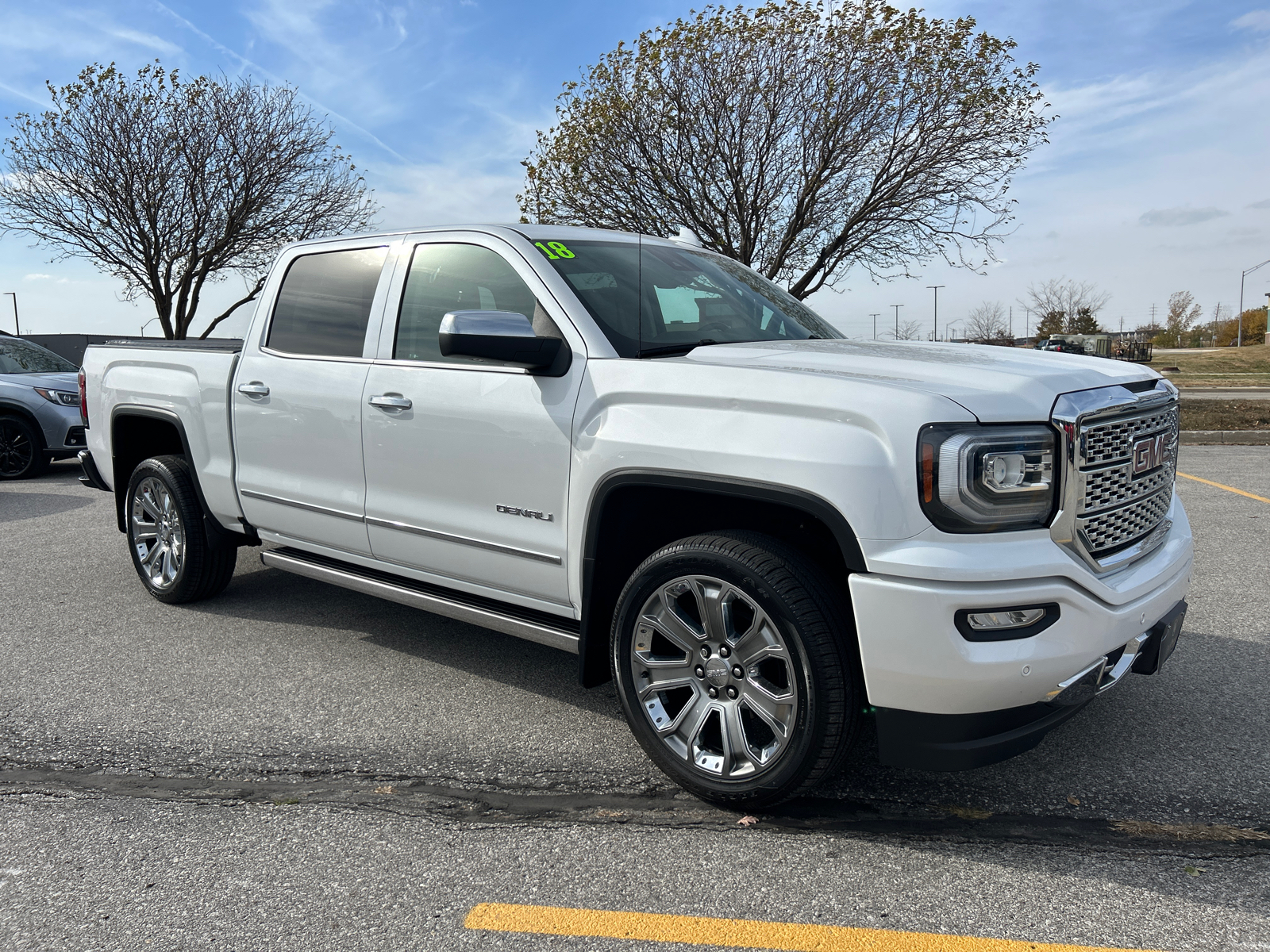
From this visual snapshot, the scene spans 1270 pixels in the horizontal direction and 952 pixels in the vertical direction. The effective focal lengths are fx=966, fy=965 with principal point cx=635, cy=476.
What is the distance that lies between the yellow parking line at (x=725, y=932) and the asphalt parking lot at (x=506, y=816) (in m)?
0.03

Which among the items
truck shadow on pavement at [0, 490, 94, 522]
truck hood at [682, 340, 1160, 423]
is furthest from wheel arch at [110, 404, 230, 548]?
truck hood at [682, 340, 1160, 423]

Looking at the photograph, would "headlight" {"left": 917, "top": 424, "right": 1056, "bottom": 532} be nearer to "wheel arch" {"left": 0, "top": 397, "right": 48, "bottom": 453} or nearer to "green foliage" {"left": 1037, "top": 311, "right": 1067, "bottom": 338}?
"wheel arch" {"left": 0, "top": 397, "right": 48, "bottom": 453}

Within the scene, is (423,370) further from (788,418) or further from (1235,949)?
(1235,949)

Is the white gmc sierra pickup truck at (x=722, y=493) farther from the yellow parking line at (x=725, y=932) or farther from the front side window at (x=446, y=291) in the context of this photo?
the yellow parking line at (x=725, y=932)

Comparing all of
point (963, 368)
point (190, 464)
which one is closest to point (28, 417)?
point (190, 464)

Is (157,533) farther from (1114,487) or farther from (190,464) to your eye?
(1114,487)

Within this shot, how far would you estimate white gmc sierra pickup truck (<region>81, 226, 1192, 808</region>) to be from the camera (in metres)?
2.68

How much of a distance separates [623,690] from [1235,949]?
183 centimetres

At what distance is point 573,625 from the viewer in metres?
3.70

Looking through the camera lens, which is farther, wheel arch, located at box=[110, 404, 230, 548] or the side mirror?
wheel arch, located at box=[110, 404, 230, 548]

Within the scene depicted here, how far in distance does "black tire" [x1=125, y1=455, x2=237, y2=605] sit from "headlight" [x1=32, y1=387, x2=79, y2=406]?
277 inches

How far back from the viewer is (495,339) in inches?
130

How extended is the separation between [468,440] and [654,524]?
83 cm

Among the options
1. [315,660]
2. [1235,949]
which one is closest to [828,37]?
[315,660]
